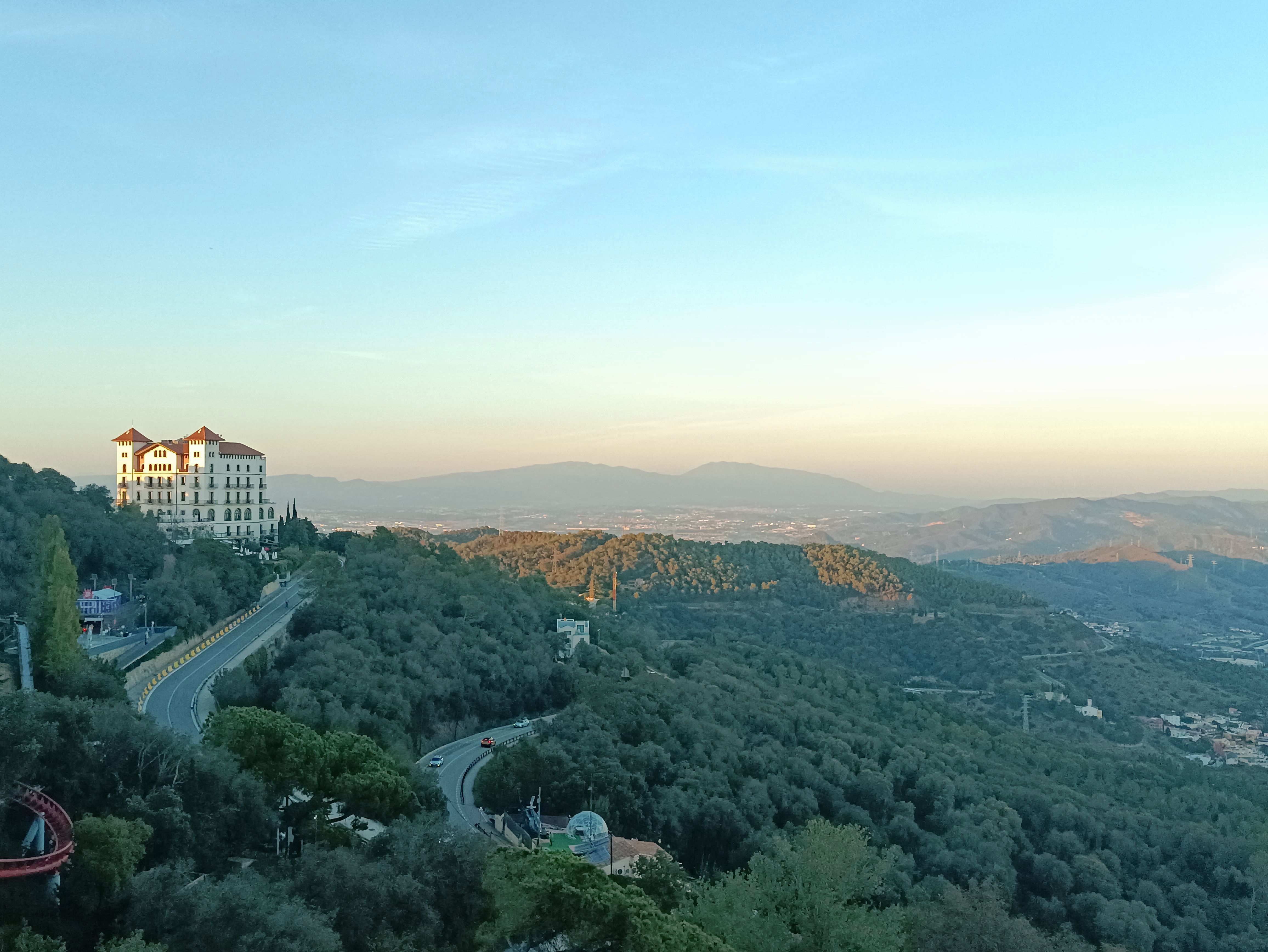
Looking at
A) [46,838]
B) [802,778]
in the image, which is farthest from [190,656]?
[802,778]

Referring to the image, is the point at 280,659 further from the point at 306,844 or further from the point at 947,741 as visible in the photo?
the point at 947,741

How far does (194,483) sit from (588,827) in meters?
34.2

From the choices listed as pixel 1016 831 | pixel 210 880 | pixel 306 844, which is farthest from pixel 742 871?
pixel 1016 831

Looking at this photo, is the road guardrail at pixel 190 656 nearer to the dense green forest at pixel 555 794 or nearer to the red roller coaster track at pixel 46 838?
the dense green forest at pixel 555 794

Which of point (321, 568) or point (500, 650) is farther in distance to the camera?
point (321, 568)

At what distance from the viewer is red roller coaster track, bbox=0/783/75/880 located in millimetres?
11734

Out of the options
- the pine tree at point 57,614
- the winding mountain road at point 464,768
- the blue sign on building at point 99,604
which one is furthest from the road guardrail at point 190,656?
the winding mountain road at point 464,768

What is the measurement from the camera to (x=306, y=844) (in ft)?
50.1

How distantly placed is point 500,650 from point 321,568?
8376mm

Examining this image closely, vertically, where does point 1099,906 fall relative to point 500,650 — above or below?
below

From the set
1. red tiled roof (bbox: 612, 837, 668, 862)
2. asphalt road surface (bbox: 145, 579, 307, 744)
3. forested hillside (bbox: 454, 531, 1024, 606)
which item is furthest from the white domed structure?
forested hillside (bbox: 454, 531, 1024, 606)

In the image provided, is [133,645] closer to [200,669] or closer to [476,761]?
[200,669]

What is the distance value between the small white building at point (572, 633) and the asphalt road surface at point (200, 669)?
1004 centimetres

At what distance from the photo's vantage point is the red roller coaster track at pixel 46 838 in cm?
1173
